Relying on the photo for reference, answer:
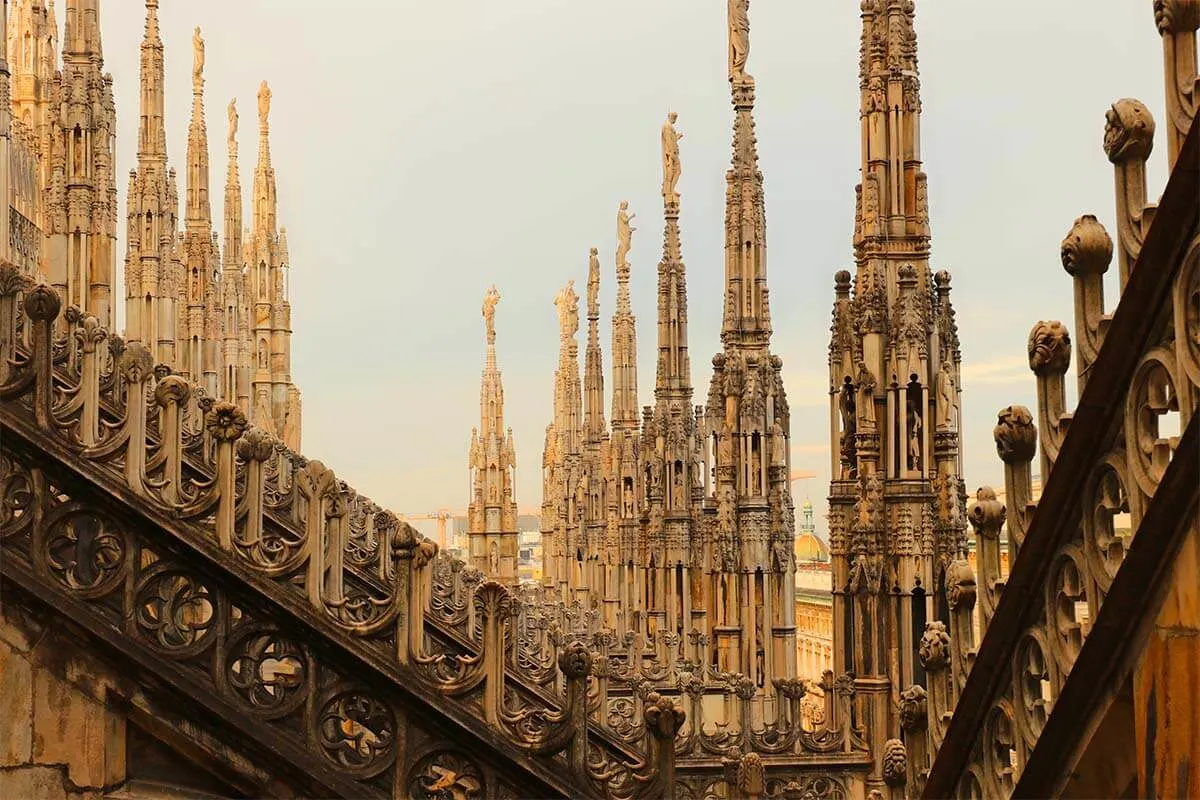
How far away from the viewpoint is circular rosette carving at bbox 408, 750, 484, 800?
5.88m

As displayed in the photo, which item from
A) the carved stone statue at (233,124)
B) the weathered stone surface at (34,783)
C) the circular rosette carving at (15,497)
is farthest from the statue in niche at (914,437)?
the carved stone statue at (233,124)

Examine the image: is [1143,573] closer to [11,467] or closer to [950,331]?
[11,467]

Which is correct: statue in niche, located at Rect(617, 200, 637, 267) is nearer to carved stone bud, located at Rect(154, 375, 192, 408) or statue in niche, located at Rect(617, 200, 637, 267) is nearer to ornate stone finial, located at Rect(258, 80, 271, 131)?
ornate stone finial, located at Rect(258, 80, 271, 131)

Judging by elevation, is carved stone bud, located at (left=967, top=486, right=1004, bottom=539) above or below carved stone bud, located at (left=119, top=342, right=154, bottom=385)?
below

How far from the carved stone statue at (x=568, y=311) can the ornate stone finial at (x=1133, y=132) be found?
1949 inches

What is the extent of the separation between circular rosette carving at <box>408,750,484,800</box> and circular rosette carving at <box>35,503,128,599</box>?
1.33 metres

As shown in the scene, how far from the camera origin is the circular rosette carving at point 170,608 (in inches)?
228

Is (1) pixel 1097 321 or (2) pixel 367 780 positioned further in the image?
(2) pixel 367 780

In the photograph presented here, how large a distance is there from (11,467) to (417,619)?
5.32 feet

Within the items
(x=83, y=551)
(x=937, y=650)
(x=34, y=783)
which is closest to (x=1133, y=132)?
(x=937, y=650)

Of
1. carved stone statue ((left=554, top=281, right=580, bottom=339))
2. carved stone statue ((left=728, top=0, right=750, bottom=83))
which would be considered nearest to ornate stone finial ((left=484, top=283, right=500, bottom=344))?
carved stone statue ((left=554, top=281, right=580, bottom=339))

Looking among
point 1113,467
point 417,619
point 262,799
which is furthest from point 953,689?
point 262,799

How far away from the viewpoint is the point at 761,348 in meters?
21.5

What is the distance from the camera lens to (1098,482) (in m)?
3.95
